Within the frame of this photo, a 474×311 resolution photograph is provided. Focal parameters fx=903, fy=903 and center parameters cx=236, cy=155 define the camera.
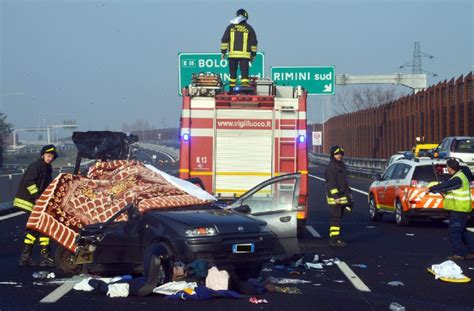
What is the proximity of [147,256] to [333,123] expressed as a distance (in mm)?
71968

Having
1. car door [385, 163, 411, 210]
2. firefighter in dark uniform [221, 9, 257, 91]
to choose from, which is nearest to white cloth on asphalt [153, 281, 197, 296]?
firefighter in dark uniform [221, 9, 257, 91]

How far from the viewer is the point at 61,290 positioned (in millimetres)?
11305

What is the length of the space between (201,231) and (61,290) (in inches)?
77.5

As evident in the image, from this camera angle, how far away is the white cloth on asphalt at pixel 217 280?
10602 mm

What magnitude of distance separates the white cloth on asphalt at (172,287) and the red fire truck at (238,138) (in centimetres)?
723

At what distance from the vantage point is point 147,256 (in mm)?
10891

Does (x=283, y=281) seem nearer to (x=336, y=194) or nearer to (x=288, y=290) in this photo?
(x=288, y=290)

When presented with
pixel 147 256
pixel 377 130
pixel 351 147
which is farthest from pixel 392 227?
pixel 351 147

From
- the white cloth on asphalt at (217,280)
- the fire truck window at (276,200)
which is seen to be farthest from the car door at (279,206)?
the white cloth on asphalt at (217,280)

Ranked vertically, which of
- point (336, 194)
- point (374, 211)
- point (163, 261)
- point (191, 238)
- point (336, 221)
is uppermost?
point (336, 194)

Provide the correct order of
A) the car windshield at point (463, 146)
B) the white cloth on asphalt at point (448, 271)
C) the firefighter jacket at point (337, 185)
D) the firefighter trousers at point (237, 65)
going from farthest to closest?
the car windshield at point (463, 146)
the firefighter trousers at point (237, 65)
the firefighter jacket at point (337, 185)
the white cloth on asphalt at point (448, 271)

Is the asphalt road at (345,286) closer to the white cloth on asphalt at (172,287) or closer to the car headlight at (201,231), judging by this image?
the white cloth on asphalt at (172,287)

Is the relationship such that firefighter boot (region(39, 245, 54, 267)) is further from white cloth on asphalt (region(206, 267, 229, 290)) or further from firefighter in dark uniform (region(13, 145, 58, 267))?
white cloth on asphalt (region(206, 267, 229, 290))

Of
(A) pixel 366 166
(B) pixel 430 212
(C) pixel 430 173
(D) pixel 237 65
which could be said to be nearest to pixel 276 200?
(B) pixel 430 212
